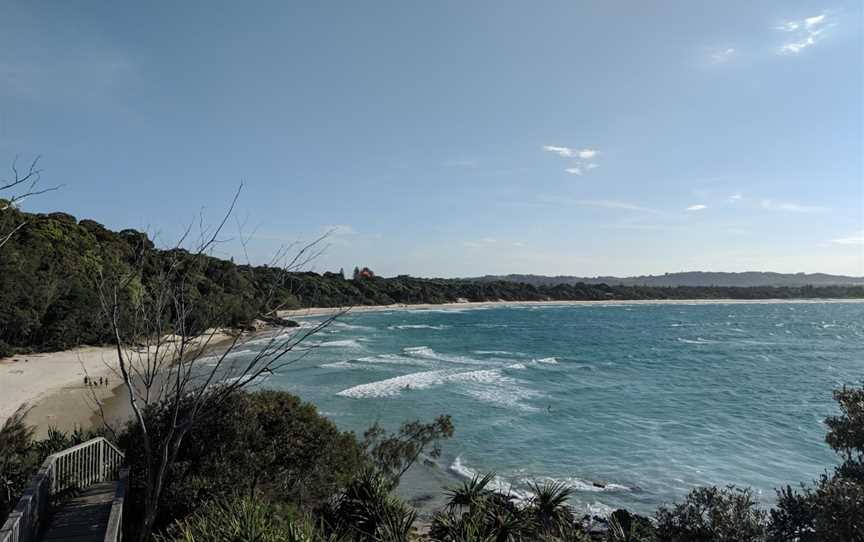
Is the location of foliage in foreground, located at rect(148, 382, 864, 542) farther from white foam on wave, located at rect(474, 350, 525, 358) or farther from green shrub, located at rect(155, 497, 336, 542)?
white foam on wave, located at rect(474, 350, 525, 358)

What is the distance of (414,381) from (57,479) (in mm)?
26510

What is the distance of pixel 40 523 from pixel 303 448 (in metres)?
4.37

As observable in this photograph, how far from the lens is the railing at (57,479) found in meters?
6.93

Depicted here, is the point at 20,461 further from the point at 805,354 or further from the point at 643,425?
the point at 805,354

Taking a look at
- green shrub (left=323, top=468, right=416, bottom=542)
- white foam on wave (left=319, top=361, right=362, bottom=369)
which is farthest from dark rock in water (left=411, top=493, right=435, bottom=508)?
white foam on wave (left=319, top=361, right=362, bottom=369)

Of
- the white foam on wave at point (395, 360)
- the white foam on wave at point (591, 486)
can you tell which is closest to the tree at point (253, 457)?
the white foam on wave at point (591, 486)

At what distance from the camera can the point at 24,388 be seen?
27969 mm

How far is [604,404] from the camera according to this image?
30.3 metres

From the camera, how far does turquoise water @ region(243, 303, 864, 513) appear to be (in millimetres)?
18844

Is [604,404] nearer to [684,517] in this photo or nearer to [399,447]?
[399,447]

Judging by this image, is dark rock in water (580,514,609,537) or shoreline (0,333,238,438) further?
shoreline (0,333,238,438)

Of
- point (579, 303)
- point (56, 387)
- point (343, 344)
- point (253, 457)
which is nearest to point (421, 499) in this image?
point (253, 457)

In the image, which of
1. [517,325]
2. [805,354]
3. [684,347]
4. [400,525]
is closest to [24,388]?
[400,525]

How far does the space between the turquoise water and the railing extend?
4618mm
